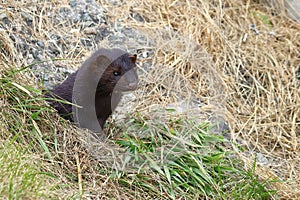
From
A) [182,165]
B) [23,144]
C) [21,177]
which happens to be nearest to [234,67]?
[182,165]

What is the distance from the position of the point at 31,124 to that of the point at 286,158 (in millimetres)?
2691

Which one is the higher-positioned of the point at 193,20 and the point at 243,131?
the point at 193,20

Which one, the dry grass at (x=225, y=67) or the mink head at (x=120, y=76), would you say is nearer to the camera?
the mink head at (x=120, y=76)

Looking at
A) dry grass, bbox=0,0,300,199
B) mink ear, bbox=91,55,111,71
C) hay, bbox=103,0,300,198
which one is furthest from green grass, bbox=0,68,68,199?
hay, bbox=103,0,300,198

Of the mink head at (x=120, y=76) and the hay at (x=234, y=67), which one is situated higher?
the mink head at (x=120, y=76)

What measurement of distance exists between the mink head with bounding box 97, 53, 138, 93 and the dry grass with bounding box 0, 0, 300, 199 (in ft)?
2.06

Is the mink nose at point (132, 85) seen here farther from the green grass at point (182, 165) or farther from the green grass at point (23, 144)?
the green grass at point (23, 144)

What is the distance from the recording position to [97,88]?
4.53 meters

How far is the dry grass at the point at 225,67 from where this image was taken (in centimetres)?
553

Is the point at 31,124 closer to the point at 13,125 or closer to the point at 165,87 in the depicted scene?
the point at 13,125

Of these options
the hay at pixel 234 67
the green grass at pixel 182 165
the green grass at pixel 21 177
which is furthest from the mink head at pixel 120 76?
the green grass at pixel 21 177

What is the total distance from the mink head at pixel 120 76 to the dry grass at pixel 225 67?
628mm

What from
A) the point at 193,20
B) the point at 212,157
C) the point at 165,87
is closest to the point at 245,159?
the point at 212,157

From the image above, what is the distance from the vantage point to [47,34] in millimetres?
5609
